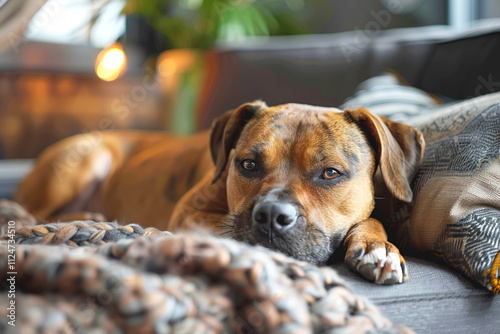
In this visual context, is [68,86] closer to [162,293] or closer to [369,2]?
[369,2]

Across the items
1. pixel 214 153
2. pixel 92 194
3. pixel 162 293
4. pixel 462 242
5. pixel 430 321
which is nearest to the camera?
pixel 162 293

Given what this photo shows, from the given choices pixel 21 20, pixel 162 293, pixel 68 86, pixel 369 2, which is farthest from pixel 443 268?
pixel 68 86

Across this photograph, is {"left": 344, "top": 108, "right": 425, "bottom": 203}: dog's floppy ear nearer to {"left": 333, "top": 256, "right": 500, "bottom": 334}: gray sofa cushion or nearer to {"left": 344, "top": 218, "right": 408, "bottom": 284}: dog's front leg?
{"left": 344, "top": 218, "right": 408, "bottom": 284}: dog's front leg

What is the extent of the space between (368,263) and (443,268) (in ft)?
0.83

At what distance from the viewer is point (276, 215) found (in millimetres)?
1371

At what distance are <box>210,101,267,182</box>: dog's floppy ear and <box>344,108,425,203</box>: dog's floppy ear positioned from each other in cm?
A: 43

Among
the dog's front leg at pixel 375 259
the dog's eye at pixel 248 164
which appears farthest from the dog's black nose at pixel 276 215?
the dog's eye at pixel 248 164

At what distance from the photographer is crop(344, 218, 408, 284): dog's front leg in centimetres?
119

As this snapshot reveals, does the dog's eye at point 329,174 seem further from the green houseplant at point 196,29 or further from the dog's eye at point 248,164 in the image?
the green houseplant at point 196,29

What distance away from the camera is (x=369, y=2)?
4801 mm

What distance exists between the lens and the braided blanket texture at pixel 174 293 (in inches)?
29.9

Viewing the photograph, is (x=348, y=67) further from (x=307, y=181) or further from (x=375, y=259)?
(x=375, y=259)

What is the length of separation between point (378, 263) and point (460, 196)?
0.36 meters

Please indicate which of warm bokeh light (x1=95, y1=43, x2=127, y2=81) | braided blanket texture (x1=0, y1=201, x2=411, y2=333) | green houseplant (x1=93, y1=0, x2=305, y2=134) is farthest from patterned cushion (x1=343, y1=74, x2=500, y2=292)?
warm bokeh light (x1=95, y1=43, x2=127, y2=81)
